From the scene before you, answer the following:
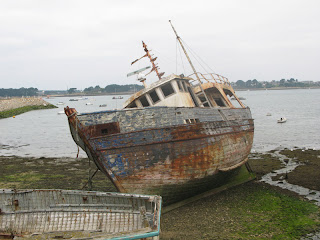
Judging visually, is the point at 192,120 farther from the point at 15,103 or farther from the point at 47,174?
the point at 15,103

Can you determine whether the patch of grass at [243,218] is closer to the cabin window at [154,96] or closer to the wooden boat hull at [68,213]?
the wooden boat hull at [68,213]

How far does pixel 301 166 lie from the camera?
17953 mm

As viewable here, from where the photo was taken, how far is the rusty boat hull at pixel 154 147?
10.3 meters

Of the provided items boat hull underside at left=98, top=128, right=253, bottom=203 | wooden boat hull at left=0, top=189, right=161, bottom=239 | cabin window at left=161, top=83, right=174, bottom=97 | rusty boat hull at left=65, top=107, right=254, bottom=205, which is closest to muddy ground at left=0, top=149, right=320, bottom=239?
boat hull underside at left=98, top=128, right=253, bottom=203

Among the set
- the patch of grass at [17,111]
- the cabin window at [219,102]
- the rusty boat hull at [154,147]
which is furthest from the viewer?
the patch of grass at [17,111]

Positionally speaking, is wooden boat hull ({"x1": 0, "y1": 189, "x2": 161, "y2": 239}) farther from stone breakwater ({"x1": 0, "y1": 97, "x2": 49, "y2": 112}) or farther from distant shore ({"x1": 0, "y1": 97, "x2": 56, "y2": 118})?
stone breakwater ({"x1": 0, "y1": 97, "x2": 49, "y2": 112})

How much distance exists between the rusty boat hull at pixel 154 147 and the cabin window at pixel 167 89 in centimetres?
246

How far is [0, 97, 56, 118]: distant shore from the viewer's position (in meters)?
70.0

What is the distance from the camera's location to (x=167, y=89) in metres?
14.2

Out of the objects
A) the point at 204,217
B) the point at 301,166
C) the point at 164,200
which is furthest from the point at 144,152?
the point at 301,166

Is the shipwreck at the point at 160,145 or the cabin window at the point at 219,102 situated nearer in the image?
the shipwreck at the point at 160,145

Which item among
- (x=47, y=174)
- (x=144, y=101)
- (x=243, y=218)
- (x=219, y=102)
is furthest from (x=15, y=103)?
(x=243, y=218)

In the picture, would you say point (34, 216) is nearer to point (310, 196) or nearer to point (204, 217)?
point (204, 217)

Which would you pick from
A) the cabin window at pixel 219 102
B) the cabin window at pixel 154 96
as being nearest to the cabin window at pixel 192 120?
the cabin window at pixel 154 96
